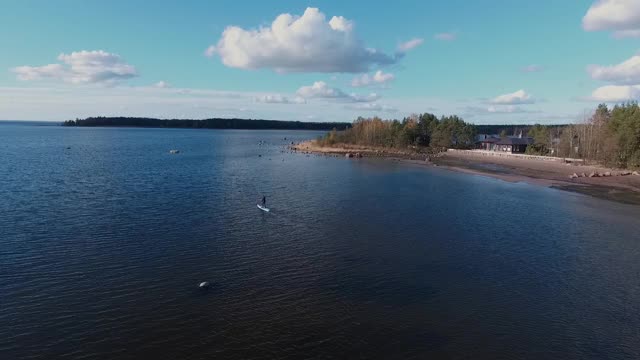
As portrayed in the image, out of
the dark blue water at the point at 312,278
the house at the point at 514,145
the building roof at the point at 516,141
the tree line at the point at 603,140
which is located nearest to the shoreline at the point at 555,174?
the tree line at the point at 603,140

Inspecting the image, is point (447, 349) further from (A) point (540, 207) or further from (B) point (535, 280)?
(A) point (540, 207)

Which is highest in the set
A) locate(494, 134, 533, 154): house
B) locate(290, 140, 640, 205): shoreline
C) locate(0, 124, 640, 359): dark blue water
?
locate(494, 134, 533, 154): house

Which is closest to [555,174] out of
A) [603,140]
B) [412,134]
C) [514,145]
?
[603,140]

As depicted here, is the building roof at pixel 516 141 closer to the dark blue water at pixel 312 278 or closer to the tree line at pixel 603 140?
the tree line at pixel 603 140

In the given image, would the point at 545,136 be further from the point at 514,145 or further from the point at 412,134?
the point at 412,134

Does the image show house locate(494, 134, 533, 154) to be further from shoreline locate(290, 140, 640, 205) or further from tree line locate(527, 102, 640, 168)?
shoreline locate(290, 140, 640, 205)

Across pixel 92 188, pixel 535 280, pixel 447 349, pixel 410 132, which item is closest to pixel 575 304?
pixel 535 280

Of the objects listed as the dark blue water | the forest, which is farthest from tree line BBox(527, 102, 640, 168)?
the dark blue water

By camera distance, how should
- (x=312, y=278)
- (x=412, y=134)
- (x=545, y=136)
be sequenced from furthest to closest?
(x=412, y=134) → (x=545, y=136) → (x=312, y=278)

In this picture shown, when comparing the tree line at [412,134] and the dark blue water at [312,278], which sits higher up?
the tree line at [412,134]
